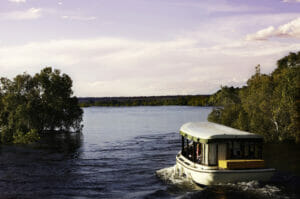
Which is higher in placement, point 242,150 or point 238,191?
point 242,150

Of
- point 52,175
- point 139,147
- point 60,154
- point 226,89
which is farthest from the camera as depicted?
point 226,89

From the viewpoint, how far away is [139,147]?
5116 centimetres

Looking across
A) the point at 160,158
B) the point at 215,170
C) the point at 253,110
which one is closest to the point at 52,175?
the point at 160,158

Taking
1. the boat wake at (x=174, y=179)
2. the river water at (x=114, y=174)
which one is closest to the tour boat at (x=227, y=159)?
the boat wake at (x=174, y=179)

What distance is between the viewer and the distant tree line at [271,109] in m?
49.2

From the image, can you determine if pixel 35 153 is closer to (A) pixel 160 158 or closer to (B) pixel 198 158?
(A) pixel 160 158

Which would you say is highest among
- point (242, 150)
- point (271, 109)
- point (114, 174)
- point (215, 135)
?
point (271, 109)

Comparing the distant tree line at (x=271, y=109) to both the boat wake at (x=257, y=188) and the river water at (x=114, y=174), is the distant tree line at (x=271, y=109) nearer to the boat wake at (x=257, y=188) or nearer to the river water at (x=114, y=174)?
the river water at (x=114, y=174)

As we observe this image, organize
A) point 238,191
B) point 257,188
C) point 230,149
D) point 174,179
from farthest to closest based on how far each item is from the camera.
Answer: point 174,179 → point 230,149 → point 257,188 → point 238,191

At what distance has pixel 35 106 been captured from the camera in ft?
212

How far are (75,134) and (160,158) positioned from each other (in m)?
35.7

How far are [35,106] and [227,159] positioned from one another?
48510mm

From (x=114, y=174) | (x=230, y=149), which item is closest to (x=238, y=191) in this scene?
(x=230, y=149)

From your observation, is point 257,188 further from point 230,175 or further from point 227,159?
point 227,159
